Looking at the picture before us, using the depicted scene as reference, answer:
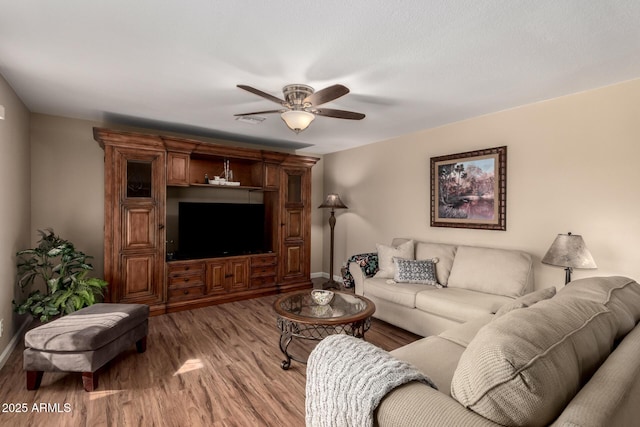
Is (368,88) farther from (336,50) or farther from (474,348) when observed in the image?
(474,348)

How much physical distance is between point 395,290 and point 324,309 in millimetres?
1010

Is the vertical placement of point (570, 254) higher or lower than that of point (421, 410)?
higher

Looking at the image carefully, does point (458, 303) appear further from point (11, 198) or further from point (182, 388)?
point (11, 198)

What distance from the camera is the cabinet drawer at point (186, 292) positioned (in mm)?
4023

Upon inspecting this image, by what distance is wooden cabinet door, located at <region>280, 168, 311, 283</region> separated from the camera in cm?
496

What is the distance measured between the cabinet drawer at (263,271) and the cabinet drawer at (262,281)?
0.16 ft

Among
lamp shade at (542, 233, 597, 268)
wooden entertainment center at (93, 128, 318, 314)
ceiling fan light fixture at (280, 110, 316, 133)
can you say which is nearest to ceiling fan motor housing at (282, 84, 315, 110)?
ceiling fan light fixture at (280, 110, 316, 133)

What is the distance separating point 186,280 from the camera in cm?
412

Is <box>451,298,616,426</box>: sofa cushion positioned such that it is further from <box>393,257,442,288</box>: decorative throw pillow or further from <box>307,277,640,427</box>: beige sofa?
<box>393,257,442,288</box>: decorative throw pillow

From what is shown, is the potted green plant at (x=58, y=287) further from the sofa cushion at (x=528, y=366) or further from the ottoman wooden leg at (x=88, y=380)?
the sofa cushion at (x=528, y=366)

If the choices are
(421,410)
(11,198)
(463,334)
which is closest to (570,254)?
(463,334)

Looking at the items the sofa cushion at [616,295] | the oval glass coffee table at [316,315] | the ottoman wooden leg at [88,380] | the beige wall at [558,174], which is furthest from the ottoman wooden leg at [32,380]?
the beige wall at [558,174]

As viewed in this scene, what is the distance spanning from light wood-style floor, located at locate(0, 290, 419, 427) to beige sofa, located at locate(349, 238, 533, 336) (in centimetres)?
32

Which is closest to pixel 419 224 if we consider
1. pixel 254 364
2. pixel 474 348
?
pixel 254 364
